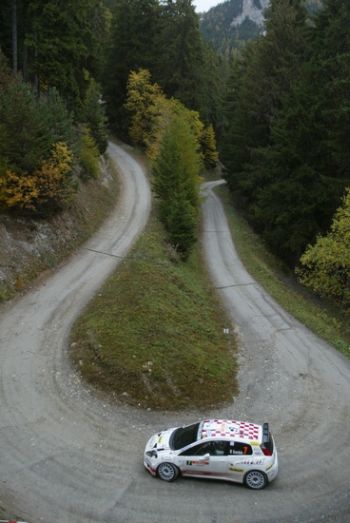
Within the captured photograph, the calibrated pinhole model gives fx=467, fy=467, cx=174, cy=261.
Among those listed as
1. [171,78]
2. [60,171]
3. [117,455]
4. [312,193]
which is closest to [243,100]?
[171,78]

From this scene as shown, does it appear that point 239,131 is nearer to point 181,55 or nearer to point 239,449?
point 181,55

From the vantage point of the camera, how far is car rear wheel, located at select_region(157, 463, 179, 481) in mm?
12516

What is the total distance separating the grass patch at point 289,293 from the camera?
23.0 metres

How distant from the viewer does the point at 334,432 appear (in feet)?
48.9

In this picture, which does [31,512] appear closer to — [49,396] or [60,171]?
[49,396]

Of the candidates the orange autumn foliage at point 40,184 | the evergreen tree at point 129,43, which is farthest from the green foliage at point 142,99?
the orange autumn foliage at point 40,184

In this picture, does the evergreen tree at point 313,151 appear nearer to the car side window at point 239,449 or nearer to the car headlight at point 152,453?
the car side window at point 239,449

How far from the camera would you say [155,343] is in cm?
1791

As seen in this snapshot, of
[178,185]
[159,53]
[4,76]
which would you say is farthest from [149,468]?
[159,53]

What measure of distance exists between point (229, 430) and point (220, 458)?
2.72 feet

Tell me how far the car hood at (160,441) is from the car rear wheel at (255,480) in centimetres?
227

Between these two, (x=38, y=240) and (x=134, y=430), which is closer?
(x=134, y=430)

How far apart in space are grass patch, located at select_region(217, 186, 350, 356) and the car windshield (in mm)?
10025

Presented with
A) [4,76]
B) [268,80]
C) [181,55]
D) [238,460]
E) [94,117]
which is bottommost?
[238,460]
